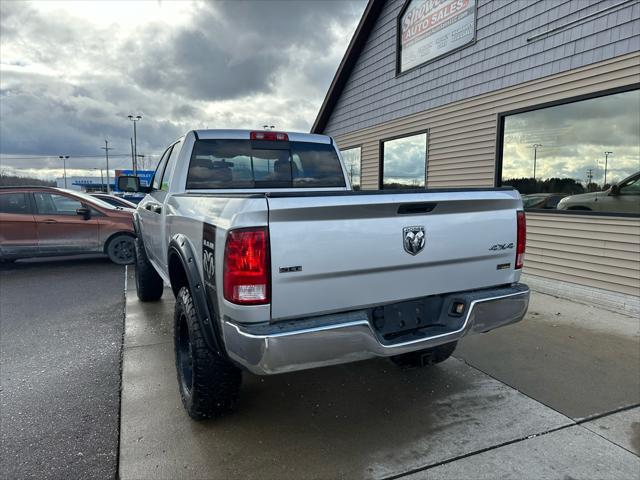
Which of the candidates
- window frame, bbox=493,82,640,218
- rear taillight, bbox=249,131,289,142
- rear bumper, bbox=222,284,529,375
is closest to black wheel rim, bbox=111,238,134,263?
rear taillight, bbox=249,131,289,142

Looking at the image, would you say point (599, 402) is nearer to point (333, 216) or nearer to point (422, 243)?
point (422, 243)

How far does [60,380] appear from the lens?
3.50 m

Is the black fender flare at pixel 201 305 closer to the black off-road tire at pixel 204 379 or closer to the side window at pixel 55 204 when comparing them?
the black off-road tire at pixel 204 379

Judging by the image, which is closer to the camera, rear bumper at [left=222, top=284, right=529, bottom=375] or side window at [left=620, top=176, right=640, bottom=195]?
rear bumper at [left=222, top=284, right=529, bottom=375]

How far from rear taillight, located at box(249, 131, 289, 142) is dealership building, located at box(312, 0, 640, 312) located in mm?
4113

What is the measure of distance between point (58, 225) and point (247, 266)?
301 inches

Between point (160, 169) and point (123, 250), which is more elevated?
point (160, 169)

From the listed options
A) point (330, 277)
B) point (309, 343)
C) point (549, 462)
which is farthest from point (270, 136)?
point (549, 462)

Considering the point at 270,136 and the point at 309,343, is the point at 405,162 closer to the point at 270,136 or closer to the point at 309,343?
the point at 270,136

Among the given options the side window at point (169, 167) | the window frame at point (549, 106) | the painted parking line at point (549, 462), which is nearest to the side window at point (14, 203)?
the side window at point (169, 167)

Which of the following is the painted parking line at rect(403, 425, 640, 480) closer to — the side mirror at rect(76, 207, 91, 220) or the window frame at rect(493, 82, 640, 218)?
the window frame at rect(493, 82, 640, 218)

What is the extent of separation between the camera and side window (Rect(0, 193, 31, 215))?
794 centimetres

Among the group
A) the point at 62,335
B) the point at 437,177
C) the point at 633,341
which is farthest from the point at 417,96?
the point at 62,335

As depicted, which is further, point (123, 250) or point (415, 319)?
point (123, 250)
